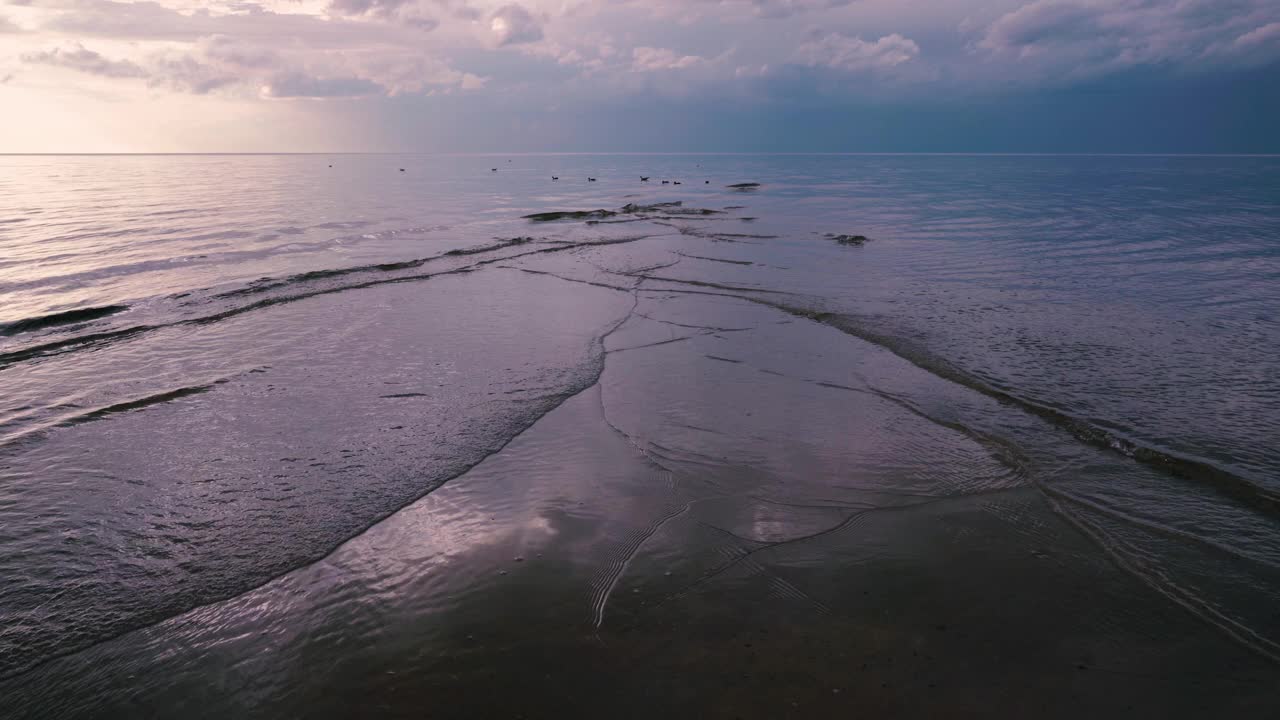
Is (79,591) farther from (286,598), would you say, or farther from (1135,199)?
(1135,199)

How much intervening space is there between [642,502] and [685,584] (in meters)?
1.48

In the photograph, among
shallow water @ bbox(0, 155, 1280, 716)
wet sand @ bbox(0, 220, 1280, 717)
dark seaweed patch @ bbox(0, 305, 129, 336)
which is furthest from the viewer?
dark seaweed patch @ bbox(0, 305, 129, 336)

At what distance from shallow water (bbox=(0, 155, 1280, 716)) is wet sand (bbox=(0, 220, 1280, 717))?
0.11 ft

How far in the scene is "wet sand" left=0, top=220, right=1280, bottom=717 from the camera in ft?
13.5

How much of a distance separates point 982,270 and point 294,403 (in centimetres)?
1990

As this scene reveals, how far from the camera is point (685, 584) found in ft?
17.3

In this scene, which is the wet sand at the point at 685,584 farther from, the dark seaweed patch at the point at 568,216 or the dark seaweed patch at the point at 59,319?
the dark seaweed patch at the point at 568,216

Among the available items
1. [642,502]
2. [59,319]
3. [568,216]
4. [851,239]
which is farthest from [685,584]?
[568,216]

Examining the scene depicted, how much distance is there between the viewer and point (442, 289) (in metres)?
17.8

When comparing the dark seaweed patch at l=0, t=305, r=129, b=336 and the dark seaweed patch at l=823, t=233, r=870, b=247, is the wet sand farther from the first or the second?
the dark seaweed patch at l=823, t=233, r=870, b=247

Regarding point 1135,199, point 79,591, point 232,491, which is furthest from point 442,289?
point 1135,199

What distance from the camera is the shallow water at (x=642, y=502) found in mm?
4312

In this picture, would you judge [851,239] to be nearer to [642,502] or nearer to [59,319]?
[642,502]

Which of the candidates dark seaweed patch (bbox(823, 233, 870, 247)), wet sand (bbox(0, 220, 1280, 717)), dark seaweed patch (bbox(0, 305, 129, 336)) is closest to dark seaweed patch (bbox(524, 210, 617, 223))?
dark seaweed patch (bbox(823, 233, 870, 247))
